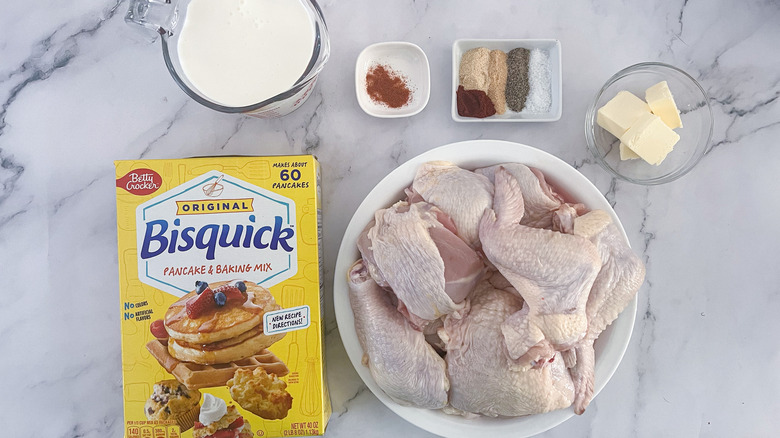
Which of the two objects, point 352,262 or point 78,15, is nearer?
point 352,262

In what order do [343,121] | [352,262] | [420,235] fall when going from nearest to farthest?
[420,235], [352,262], [343,121]

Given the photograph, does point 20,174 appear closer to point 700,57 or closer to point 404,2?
point 404,2

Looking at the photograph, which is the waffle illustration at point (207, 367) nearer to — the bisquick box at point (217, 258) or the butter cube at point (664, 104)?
the bisquick box at point (217, 258)

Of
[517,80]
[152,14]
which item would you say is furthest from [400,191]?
[152,14]

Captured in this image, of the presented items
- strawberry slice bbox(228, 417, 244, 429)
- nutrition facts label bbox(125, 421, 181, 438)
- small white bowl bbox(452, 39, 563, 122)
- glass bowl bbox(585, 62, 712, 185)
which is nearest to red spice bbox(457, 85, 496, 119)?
small white bowl bbox(452, 39, 563, 122)

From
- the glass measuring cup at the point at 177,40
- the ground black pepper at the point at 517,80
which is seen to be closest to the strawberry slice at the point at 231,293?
the glass measuring cup at the point at 177,40

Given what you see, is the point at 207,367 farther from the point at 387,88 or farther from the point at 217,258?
the point at 387,88

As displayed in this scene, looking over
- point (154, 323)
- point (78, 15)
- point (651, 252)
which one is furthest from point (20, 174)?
point (651, 252)
